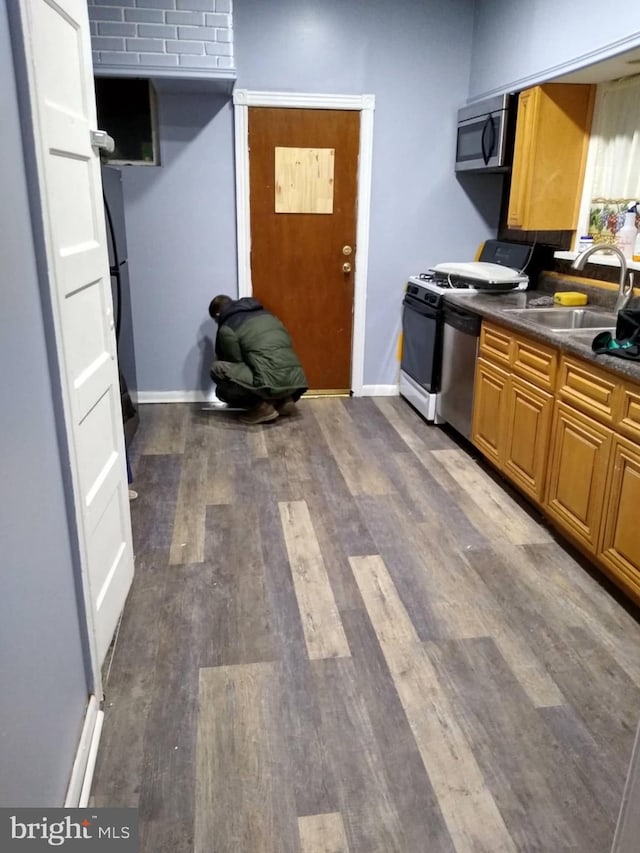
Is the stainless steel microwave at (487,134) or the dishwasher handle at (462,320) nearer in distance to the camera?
the dishwasher handle at (462,320)

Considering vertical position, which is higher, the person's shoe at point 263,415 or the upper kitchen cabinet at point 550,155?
the upper kitchen cabinet at point 550,155

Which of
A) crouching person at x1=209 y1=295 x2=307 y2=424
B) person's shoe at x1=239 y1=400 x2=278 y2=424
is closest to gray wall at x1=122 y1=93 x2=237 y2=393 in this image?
crouching person at x1=209 y1=295 x2=307 y2=424

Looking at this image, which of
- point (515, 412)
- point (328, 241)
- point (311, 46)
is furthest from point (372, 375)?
point (311, 46)

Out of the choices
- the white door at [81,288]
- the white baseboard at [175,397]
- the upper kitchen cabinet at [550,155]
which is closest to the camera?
the white door at [81,288]

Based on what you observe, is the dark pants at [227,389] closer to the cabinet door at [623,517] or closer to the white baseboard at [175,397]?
the white baseboard at [175,397]

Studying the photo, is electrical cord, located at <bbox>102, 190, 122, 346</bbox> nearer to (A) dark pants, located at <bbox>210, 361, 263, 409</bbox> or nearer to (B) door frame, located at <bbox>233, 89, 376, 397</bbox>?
(A) dark pants, located at <bbox>210, 361, 263, 409</bbox>

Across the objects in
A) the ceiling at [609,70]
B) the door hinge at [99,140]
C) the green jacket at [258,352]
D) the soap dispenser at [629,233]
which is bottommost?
the green jacket at [258,352]

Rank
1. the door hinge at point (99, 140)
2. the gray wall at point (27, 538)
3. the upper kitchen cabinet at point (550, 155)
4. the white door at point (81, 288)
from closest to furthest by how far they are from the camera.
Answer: the gray wall at point (27, 538)
the white door at point (81, 288)
the door hinge at point (99, 140)
the upper kitchen cabinet at point (550, 155)

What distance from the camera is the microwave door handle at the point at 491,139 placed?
404cm

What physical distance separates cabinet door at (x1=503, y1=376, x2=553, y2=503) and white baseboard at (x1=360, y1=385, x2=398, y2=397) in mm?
1783

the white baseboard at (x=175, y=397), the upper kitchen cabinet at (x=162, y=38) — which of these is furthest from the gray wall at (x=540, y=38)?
the white baseboard at (x=175, y=397)

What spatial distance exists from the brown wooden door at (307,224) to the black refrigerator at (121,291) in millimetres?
979

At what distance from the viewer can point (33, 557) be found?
1390mm

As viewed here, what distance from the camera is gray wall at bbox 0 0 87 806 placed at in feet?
3.99
